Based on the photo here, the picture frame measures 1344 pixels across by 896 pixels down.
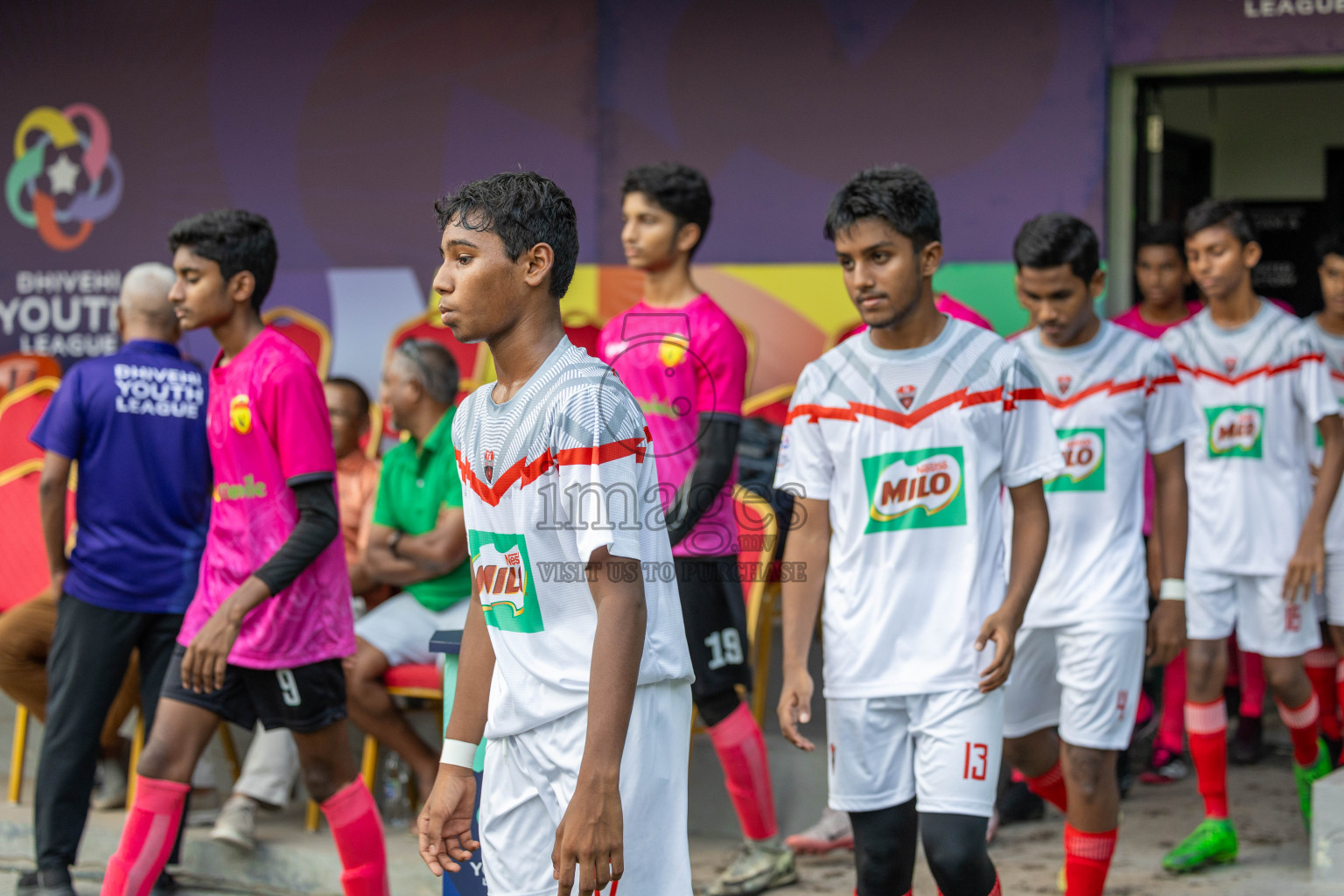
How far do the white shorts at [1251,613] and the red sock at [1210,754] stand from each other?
0.28m

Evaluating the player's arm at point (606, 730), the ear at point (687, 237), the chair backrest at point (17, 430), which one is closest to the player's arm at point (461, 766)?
the player's arm at point (606, 730)

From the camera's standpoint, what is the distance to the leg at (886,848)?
2.97 meters

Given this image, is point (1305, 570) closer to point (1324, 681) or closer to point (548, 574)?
point (1324, 681)

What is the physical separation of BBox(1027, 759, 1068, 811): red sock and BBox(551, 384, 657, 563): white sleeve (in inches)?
86.1

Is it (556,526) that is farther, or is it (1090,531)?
(1090,531)

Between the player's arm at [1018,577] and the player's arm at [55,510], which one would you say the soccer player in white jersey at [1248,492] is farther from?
the player's arm at [55,510]

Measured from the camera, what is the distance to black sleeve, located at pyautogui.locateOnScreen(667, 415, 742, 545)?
12.7 feet

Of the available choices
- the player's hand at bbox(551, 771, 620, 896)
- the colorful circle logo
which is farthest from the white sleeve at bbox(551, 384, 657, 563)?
the colorful circle logo

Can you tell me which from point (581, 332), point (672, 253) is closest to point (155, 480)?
point (672, 253)

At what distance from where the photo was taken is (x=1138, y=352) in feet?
12.7

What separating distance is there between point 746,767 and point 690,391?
1.13 meters

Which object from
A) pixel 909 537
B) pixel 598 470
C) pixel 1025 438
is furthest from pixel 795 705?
pixel 598 470

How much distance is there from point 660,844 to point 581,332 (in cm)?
439

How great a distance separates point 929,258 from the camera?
3104 millimetres
